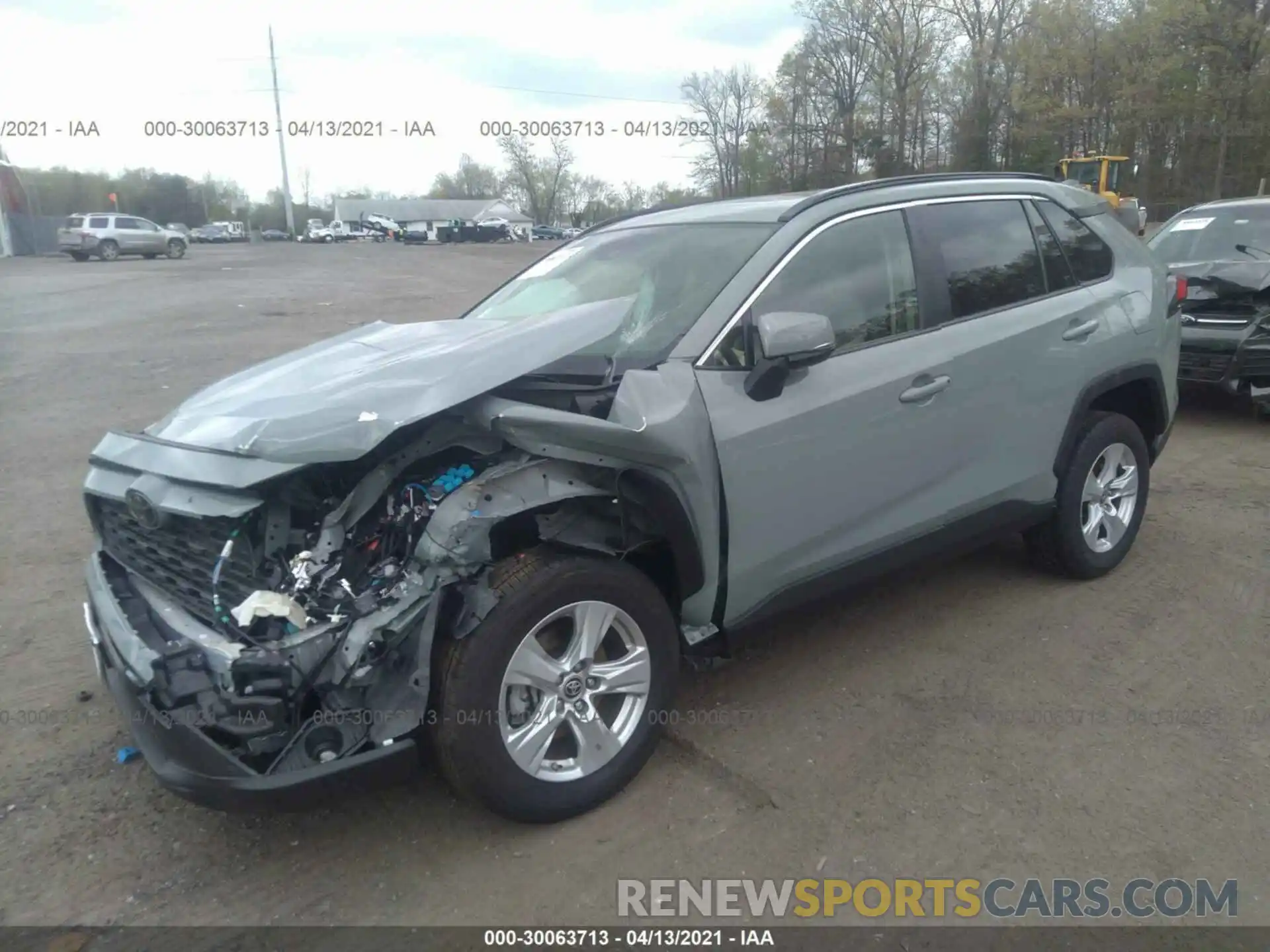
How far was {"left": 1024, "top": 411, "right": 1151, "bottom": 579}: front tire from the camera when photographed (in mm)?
4387

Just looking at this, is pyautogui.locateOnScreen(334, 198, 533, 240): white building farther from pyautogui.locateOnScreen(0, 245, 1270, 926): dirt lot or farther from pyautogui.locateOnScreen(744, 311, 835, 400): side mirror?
pyautogui.locateOnScreen(744, 311, 835, 400): side mirror

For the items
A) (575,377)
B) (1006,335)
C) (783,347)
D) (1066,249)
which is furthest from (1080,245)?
(575,377)

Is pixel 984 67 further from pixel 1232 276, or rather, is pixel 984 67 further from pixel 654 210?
pixel 654 210

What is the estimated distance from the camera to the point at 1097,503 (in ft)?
15.0

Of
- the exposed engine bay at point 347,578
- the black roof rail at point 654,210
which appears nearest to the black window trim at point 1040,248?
the black roof rail at point 654,210

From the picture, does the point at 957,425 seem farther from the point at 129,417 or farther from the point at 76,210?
the point at 76,210

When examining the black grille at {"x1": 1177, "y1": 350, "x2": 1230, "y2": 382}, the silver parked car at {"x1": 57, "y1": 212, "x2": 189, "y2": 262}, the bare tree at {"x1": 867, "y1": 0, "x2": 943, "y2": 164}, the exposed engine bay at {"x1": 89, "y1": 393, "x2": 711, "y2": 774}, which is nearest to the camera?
the exposed engine bay at {"x1": 89, "y1": 393, "x2": 711, "y2": 774}

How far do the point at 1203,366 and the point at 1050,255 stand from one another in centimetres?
417

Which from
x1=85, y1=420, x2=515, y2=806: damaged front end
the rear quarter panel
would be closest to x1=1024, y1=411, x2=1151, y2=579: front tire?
the rear quarter panel

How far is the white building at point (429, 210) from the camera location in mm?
84500

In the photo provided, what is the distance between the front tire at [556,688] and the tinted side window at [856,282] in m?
1.17

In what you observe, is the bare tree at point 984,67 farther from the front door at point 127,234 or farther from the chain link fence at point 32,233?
the chain link fence at point 32,233

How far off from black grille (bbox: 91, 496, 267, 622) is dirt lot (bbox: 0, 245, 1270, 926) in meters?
0.72
